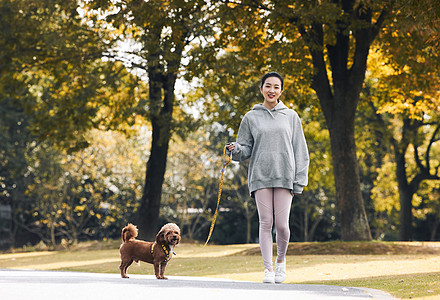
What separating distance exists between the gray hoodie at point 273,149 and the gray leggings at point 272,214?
0.11 metres

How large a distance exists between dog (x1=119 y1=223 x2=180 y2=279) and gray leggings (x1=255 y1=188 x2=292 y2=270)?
105 centimetres

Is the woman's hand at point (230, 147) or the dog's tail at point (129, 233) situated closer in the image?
the woman's hand at point (230, 147)

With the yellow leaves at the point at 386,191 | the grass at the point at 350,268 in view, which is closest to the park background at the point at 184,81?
the grass at the point at 350,268

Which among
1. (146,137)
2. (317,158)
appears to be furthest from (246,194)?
(317,158)

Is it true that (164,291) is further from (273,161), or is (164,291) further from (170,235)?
(273,161)

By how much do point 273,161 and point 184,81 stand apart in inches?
624

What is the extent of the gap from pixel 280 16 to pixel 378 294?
11.8 m

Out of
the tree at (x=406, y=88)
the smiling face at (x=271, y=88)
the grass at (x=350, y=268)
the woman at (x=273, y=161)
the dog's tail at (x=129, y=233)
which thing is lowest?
the grass at (x=350, y=268)

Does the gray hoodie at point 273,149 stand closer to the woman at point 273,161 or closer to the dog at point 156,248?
the woman at point 273,161

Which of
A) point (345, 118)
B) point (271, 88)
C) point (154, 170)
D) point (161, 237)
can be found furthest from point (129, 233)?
point (154, 170)

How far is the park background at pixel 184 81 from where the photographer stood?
18.5 metres

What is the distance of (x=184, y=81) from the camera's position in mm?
23094

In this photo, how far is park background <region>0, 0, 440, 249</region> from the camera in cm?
1848

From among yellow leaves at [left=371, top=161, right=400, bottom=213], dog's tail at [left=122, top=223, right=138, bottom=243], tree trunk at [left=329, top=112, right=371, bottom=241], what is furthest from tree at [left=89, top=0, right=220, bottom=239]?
yellow leaves at [left=371, top=161, right=400, bottom=213]
